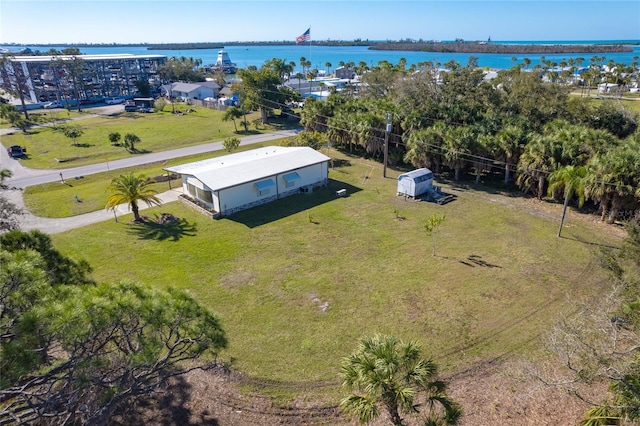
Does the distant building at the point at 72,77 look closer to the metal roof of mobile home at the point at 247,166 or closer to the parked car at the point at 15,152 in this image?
the parked car at the point at 15,152

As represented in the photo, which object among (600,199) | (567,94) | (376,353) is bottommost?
(600,199)

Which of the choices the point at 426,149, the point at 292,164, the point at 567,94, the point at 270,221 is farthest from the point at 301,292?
the point at 567,94

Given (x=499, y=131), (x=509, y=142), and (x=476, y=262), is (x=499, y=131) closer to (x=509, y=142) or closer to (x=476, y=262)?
(x=509, y=142)

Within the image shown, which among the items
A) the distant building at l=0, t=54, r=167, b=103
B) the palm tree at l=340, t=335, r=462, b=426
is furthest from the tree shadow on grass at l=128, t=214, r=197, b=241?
the distant building at l=0, t=54, r=167, b=103

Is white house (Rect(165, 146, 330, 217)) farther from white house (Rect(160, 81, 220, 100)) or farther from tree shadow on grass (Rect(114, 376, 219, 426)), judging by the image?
white house (Rect(160, 81, 220, 100))

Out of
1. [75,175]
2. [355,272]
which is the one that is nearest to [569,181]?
[355,272]

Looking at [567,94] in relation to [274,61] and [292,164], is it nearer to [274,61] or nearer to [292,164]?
[292,164]
